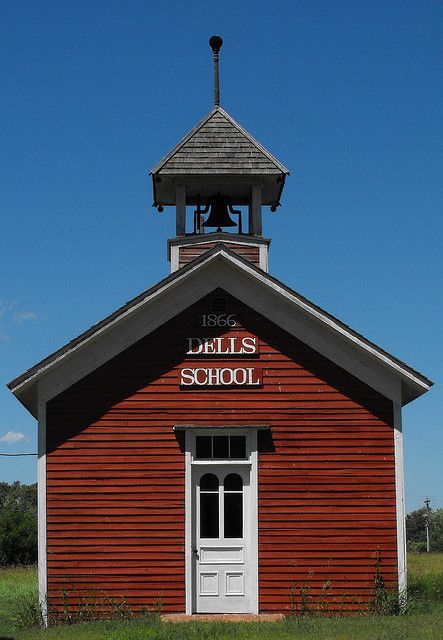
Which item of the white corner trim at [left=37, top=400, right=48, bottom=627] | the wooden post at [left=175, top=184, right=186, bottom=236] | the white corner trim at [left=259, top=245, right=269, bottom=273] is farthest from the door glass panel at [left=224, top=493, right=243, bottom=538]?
the wooden post at [left=175, top=184, right=186, bottom=236]

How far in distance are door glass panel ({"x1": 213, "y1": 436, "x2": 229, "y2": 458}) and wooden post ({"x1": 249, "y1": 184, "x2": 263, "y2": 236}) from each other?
434 cm

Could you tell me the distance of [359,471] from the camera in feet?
53.1

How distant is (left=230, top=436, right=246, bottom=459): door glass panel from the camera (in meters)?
16.3

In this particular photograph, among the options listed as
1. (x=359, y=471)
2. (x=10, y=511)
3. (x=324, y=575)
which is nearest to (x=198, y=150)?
(x=359, y=471)

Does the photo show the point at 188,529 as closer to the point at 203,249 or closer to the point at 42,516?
the point at 42,516

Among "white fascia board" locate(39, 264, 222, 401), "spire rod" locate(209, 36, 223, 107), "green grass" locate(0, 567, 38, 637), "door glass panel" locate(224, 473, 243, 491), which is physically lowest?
"green grass" locate(0, 567, 38, 637)

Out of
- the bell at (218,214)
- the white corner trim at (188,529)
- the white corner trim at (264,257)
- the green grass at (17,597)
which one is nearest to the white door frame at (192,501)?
the white corner trim at (188,529)

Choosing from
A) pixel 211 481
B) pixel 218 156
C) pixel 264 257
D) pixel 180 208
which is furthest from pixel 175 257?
pixel 211 481

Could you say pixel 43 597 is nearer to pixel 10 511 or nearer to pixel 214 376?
pixel 214 376

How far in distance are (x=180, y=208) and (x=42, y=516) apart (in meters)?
6.28

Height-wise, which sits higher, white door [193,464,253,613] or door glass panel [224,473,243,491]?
door glass panel [224,473,243,491]

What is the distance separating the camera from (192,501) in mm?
16016

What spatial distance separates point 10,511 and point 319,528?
20.5 m

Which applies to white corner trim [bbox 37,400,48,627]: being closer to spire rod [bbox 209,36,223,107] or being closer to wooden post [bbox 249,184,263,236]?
wooden post [bbox 249,184,263,236]
